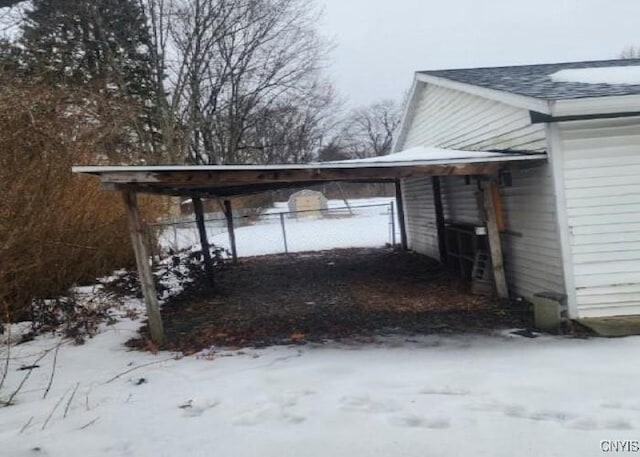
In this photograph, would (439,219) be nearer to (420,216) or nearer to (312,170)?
(420,216)

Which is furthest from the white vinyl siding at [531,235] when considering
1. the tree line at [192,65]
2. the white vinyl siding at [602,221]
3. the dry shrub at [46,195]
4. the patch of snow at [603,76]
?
the tree line at [192,65]

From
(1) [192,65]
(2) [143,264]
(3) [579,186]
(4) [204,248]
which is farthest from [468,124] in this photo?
(1) [192,65]

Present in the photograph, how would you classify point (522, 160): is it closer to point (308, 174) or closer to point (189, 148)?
point (308, 174)

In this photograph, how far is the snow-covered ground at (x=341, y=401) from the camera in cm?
300

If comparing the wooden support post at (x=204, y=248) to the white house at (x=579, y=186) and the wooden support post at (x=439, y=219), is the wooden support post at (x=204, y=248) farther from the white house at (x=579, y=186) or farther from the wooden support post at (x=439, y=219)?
the white house at (x=579, y=186)

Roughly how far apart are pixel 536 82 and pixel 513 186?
4.89 feet

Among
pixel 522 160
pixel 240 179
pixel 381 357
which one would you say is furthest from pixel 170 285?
pixel 522 160

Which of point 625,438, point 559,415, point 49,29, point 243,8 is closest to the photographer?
point 625,438

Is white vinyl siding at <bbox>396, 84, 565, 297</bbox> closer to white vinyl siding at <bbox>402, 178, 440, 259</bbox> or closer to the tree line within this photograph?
white vinyl siding at <bbox>402, 178, 440, 259</bbox>

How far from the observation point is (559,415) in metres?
3.21

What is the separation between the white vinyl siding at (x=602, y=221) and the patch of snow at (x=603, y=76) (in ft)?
3.07

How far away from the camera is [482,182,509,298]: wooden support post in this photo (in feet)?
22.5

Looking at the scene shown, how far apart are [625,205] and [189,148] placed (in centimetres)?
2252

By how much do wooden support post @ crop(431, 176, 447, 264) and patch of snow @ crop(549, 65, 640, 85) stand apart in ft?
12.7
